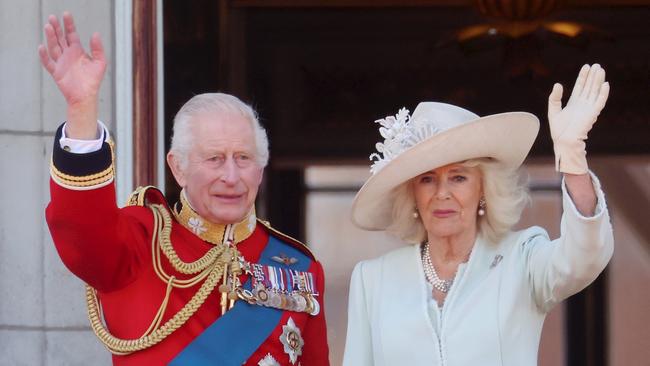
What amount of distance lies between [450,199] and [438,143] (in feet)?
0.42

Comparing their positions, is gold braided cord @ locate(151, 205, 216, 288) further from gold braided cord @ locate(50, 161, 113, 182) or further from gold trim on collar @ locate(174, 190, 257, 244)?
gold braided cord @ locate(50, 161, 113, 182)

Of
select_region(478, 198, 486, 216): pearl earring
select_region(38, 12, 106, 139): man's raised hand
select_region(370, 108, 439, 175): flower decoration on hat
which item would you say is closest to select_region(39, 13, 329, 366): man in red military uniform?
select_region(38, 12, 106, 139): man's raised hand

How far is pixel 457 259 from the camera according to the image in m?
2.99

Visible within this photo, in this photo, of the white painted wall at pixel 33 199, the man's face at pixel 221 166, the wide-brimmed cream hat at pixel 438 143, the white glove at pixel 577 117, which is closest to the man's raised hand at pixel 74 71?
the man's face at pixel 221 166

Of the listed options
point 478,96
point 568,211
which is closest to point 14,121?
point 568,211

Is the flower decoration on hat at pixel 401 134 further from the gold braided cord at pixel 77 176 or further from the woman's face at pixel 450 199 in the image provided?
the gold braided cord at pixel 77 176

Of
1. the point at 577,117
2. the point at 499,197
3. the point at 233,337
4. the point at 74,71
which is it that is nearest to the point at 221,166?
the point at 233,337

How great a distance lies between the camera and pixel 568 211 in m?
2.71

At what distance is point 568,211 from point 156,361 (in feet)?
3.02

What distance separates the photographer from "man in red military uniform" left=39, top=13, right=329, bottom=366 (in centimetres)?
303

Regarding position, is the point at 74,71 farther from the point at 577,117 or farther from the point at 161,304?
the point at 577,117

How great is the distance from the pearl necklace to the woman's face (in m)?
0.06

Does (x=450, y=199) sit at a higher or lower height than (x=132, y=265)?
higher

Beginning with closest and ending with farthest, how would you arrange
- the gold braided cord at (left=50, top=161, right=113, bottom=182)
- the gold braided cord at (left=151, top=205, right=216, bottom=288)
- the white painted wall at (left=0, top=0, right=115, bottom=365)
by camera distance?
1. the gold braided cord at (left=50, top=161, right=113, bottom=182)
2. the gold braided cord at (left=151, top=205, right=216, bottom=288)
3. the white painted wall at (left=0, top=0, right=115, bottom=365)
